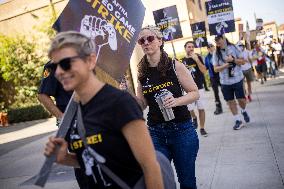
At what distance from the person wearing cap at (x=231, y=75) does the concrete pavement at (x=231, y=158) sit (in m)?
0.49

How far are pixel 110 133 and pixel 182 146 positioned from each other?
1399 millimetres

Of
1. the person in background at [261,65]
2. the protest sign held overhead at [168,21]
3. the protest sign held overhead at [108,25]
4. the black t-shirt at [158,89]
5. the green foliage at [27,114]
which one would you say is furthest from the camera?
the green foliage at [27,114]

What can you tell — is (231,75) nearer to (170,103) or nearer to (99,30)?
(170,103)

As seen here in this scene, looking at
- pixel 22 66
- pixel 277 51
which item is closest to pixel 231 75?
pixel 277 51

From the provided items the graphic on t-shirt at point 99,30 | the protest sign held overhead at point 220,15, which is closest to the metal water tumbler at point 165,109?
the graphic on t-shirt at point 99,30

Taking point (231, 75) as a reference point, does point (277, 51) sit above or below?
below

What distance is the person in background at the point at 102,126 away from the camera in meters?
1.74

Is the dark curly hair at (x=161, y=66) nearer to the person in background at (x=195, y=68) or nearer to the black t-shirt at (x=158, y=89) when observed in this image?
the black t-shirt at (x=158, y=89)

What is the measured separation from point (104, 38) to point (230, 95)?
4934 mm

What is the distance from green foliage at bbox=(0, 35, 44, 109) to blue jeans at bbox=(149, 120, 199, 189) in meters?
18.3

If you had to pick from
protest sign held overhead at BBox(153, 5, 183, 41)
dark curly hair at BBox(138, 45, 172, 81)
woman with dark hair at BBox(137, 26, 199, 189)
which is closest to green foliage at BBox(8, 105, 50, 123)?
protest sign held overhead at BBox(153, 5, 183, 41)

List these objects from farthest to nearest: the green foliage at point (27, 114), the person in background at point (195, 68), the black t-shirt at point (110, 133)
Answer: the green foliage at point (27, 114)
the person in background at point (195, 68)
the black t-shirt at point (110, 133)

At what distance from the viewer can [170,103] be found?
2936 millimetres

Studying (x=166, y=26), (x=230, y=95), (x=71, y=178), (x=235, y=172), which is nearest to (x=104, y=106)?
(x=235, y=172)
